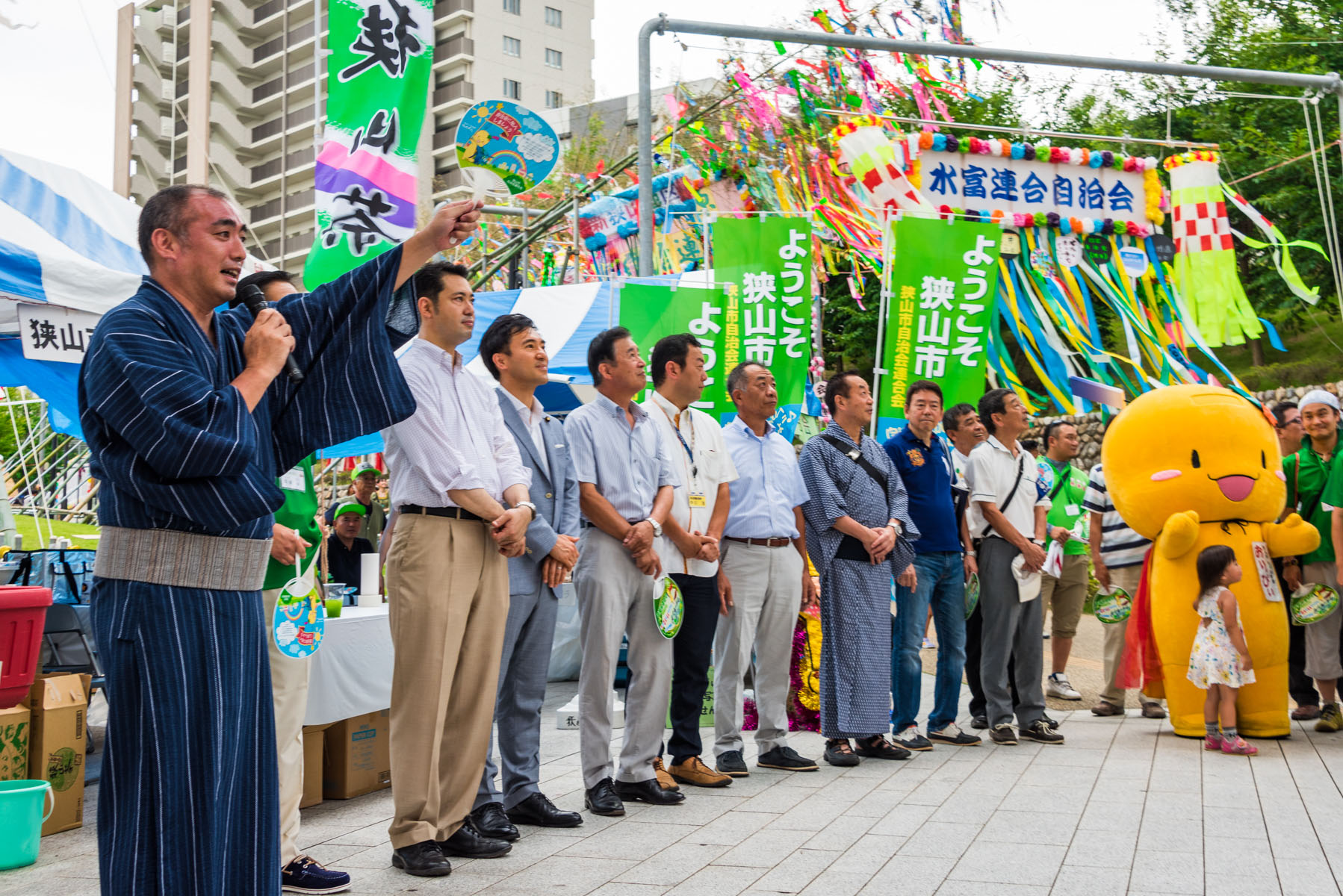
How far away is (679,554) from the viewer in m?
5.23

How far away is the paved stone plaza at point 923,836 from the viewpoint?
12.2ft

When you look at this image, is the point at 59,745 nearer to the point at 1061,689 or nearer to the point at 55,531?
the point at 1061,689

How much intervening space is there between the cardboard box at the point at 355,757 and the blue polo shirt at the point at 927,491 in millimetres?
3073

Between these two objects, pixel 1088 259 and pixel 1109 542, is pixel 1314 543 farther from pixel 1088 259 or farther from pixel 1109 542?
pixel 1088 259

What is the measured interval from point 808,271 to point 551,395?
358cm

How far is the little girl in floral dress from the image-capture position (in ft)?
19.4

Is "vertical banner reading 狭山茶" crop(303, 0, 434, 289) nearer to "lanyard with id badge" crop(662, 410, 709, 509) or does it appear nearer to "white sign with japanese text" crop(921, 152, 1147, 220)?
"lanyard with id badge" crop(662, 410, 709, 509)

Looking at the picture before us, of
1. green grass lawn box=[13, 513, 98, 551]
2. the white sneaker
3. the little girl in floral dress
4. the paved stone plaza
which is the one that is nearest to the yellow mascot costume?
the little girl in floral dress

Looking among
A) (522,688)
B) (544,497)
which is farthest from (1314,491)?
(522,688)

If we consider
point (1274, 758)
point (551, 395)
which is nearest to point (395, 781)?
point (1274, 758)

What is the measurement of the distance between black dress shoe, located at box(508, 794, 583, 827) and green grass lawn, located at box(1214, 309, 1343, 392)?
50.8ft

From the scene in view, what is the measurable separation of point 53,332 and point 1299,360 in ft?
64.4

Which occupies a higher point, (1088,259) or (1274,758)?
(1088,259)

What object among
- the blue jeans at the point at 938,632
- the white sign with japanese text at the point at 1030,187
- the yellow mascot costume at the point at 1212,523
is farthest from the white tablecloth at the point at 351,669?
the white sign with japanese text at the point at 1030,187
